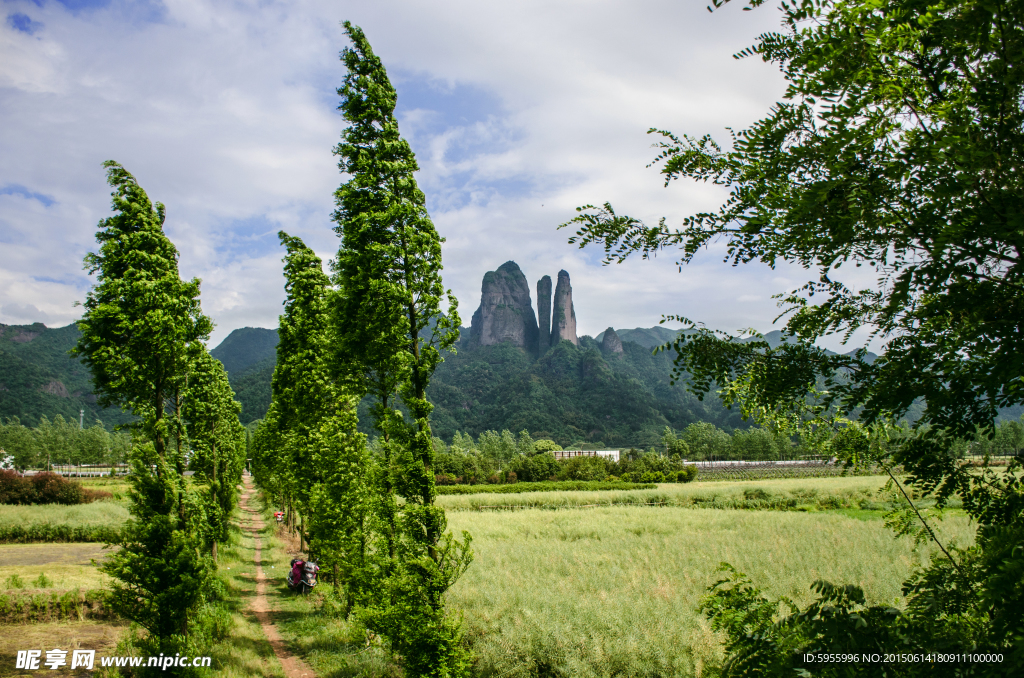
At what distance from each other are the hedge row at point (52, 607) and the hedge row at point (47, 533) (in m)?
13.5

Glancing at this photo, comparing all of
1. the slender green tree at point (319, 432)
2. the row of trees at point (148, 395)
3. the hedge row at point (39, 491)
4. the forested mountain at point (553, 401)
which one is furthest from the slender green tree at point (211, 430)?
the forested mountain at point (553, 401)

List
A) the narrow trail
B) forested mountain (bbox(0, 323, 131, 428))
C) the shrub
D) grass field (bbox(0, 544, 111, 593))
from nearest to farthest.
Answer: the narrow trail < grass field (bbox(0, 544, 111, 593)) < the shrub < forested mountain (bbox(0, 323, 131, 428))

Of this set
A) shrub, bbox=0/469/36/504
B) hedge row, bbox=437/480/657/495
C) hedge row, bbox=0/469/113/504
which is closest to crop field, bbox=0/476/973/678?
hedge row, bbox=0/469/113/504

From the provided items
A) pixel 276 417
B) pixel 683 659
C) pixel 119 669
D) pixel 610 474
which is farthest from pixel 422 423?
pixel 610 474

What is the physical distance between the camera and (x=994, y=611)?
2354 mm

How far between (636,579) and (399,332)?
26.9ft

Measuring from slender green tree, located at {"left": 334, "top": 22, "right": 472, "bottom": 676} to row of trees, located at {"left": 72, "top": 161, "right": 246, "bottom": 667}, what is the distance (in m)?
3.05

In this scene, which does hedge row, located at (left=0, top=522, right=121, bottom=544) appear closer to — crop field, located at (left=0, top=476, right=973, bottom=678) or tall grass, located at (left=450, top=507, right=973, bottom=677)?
crop field, located at (left=0, top=476, right=973, bottom=678)

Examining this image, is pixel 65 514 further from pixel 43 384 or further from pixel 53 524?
pixel 43 384

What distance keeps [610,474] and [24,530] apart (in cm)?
4253

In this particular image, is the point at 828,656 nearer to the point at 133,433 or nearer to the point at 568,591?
the point at 568,591

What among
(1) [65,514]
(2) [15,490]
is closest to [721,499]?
(1) [65,514]

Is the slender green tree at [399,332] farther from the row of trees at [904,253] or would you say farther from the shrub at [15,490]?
the shrub at [15,490]

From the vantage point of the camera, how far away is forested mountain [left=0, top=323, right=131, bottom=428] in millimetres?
100812
